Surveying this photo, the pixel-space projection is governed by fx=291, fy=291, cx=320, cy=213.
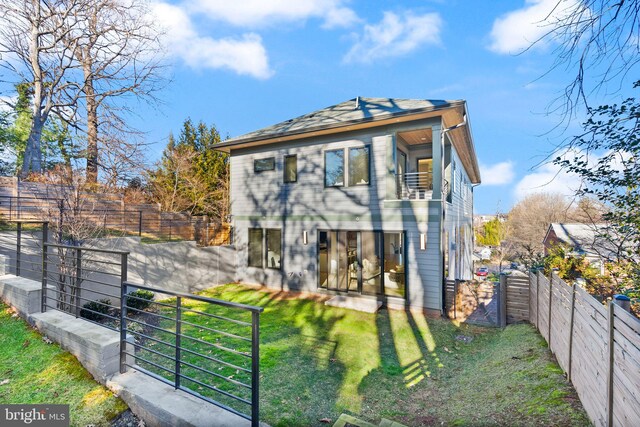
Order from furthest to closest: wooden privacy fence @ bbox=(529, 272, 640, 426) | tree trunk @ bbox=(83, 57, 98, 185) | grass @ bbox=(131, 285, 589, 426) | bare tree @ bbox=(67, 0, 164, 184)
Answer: tree trunk @ bbox=(83, 57, 98, 185) → bare tree @ bbox=(67, 0, 164, 184) → grass @ bbox=(131, 285, 589, 426) → wooden privacy fence @ bbox=(529, 272, 640, 426)

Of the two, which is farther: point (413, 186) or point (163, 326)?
point (413, 186)

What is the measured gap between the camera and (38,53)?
11.8 metres

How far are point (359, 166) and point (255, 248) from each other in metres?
5.01

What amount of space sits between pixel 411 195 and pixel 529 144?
6.03 metres

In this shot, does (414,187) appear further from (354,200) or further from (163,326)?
(163,326)

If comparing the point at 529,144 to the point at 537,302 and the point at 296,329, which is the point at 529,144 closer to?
the point at 537,302

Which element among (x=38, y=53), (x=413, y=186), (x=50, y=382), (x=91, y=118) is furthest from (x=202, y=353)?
(x=38, y=53)

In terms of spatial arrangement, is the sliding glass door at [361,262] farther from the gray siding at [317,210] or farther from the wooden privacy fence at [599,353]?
the wooden privacy fence at [599,353]

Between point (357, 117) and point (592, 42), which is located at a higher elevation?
point (357, 117)

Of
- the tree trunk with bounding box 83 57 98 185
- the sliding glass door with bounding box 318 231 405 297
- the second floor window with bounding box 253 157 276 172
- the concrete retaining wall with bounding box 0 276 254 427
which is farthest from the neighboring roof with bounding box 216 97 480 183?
the concrete retaining wall with bounding box 0 276 254 427

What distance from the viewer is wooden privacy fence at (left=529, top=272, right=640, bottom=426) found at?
202 centimetres

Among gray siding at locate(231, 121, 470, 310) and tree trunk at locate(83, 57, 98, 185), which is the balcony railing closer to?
gray siding at locate(231, 121, 470, 310)

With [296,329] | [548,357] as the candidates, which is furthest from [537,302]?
[296,329]

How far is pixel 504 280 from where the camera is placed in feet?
22.0
